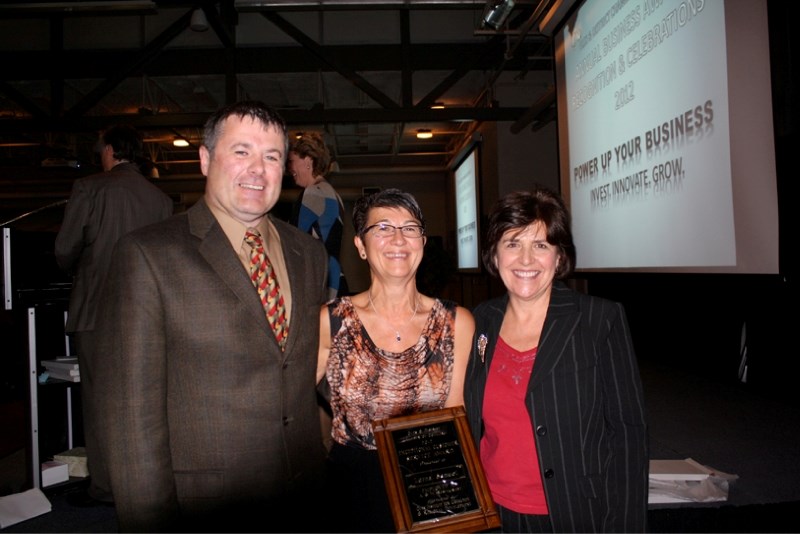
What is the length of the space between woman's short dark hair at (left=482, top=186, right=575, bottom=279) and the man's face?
0.74 meters

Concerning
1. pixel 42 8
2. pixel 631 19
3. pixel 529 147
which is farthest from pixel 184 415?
pixel 529 147

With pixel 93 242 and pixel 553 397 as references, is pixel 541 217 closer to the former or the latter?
pixel 553 397

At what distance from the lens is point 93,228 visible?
9.78ft

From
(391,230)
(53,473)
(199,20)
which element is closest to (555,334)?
(391,230)

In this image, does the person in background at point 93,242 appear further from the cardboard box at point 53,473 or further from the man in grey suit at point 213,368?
the man in grey suit at point 213,368

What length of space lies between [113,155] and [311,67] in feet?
16.2

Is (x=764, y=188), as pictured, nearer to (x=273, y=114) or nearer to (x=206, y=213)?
(x=273, y=114)

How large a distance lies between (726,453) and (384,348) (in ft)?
7.92

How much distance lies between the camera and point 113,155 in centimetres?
314

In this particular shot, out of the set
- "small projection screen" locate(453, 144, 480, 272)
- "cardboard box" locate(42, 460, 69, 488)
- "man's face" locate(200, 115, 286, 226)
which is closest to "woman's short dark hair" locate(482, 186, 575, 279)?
"man's face" locate(200, 115, 286, 226)

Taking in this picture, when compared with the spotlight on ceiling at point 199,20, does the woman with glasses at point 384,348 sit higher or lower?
lower

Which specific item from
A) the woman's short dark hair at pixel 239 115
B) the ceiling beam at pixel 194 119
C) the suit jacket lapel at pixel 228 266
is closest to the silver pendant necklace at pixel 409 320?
the suit jacket lapel at pixel 228 266

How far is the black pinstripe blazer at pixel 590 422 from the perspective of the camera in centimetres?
147

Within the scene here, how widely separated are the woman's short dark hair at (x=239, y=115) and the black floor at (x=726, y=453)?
2217mm
